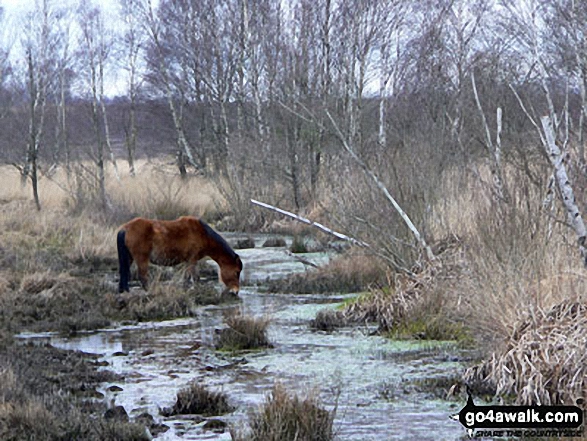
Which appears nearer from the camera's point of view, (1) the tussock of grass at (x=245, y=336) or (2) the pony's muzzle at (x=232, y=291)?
(1) the tussock of grass at (x=245, y=336)

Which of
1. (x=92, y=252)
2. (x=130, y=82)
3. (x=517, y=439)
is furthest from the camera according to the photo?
(x=130, y=82)

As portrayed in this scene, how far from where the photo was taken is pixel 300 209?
22.0m

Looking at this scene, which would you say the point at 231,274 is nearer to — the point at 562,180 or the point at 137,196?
the point at 562,180

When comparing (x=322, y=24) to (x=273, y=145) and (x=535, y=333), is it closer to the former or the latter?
(x=273, y=145)

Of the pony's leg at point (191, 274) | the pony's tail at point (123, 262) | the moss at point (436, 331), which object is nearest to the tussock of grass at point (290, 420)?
the moss at point (436, 331)

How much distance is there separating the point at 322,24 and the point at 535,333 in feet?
58.5

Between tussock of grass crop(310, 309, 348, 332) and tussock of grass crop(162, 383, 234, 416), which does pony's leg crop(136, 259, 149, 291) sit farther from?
tussock of grass crop(162, 383, 234, 416)

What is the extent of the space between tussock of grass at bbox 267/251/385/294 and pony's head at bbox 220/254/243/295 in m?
0.59

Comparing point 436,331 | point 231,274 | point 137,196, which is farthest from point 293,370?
point 137,196

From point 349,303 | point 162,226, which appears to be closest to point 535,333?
point 349,303

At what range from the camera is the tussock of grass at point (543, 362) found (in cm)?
637

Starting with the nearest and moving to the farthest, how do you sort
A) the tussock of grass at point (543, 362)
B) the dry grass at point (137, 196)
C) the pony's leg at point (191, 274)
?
1. the tussock of grass at point (543, 362)
2. the pony's leg at point (191, 274)
3. the dry grass at point (137, 196)

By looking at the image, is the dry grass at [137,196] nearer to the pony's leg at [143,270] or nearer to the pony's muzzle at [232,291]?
the pony's leg at [143,270]

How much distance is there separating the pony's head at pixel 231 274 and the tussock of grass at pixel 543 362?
5.85 m
